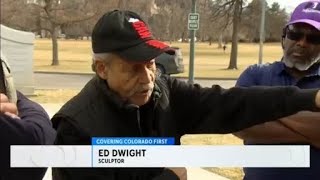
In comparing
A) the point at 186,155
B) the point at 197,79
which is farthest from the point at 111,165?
the point at 197,79

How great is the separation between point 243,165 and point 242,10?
33040mm

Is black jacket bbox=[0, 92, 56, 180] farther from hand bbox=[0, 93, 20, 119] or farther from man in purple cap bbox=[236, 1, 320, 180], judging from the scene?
man in purple cap bbox=[236, 1, 320, 180]

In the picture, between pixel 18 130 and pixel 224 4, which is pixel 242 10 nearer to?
pixel 224 4

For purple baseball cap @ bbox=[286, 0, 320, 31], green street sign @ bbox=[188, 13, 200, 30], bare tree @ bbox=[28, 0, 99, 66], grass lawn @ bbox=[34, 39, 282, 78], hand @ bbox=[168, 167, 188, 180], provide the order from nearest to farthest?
hand @ bbox=[168, 167, 188, 180]
purple baseball cap @ bbox=[286, 0, 320, 31]
green street sign @ bbox=[188, 13, 200, 30]
bare tree @ bbox=[28, 0, 99, 66]
grass lawn @ bbox=[34, 39, 282, 78]

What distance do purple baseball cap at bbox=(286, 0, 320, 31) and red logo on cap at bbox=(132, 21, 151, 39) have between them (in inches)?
27.8

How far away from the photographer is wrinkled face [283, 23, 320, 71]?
Result: 208 cm

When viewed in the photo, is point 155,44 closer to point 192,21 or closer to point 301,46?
point 301,46

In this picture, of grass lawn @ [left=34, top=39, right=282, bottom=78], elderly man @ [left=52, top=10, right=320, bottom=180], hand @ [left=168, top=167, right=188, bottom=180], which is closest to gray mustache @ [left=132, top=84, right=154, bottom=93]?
elderly man @ [left=52, top=10, right=320, bottom=180]

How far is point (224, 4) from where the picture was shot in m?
31.4

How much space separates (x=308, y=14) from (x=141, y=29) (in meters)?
0.75

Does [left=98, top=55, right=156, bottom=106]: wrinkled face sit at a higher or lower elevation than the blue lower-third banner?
higher

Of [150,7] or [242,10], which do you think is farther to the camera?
[242,10]

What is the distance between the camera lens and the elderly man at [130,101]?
1.59 meters

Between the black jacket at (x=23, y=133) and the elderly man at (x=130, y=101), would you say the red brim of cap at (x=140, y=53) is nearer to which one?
the elderly man at (x=130, y=101)
